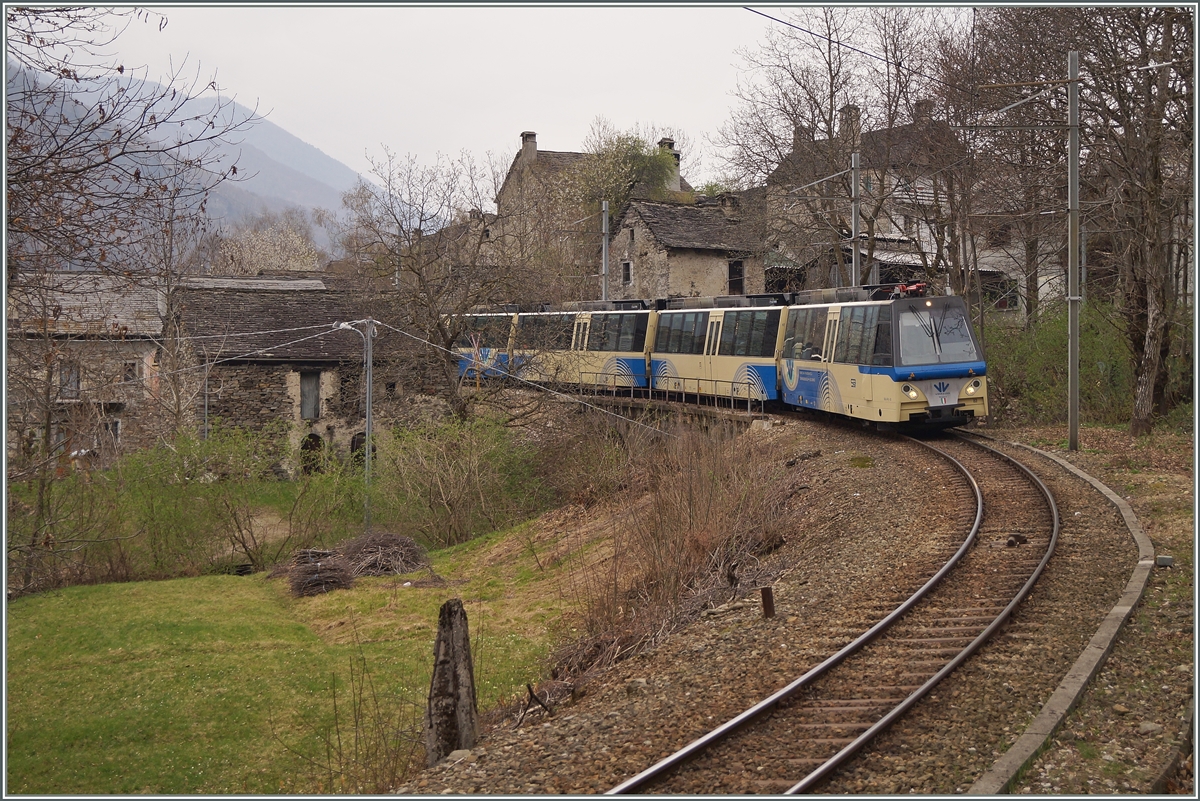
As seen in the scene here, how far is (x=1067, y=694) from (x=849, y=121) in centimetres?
3070

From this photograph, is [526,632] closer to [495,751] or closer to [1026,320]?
[495,751]

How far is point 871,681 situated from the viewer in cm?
802

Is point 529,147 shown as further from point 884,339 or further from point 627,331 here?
point 884,339

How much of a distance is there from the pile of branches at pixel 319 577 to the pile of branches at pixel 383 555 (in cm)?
32

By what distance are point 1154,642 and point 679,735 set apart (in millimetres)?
4287

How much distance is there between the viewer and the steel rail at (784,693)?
20.9 feet

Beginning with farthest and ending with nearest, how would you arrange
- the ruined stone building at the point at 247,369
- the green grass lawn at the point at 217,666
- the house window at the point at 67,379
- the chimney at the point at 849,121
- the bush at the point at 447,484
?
the ruined stone building at the point at 247,369 < the chimney at the point at 849,121 < the bush at the point at 447,484 < the house window at the point at 67,379 < the green grass lawn at the point at 217,666

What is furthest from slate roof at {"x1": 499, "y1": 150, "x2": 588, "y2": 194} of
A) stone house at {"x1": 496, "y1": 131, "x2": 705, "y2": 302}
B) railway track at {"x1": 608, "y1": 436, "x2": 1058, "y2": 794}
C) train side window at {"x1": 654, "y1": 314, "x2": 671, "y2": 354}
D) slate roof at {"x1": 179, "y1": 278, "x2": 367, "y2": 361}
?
railway track at {"x1": 608, "y1": 436, "x2": 1058, "y2": 794}

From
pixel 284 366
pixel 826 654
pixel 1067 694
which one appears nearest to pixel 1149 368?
pixel 826 654

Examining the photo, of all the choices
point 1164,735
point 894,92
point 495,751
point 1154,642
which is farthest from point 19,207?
point 894,92

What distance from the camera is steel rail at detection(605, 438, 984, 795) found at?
6355 millimetres

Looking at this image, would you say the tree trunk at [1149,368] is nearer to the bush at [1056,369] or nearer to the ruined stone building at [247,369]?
the bush at [1056,369]

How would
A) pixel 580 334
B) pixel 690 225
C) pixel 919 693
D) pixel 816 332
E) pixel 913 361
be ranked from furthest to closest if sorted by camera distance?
pixel 690 225
pixel 580 334
pixel 816 332
pixel 913 361
pixel 919 693

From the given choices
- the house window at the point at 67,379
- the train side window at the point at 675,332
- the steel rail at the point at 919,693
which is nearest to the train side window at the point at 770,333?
the train side window at the point at 675,332
